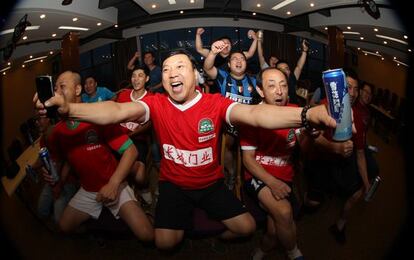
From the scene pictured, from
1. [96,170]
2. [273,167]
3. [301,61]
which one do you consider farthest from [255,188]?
[96,170]

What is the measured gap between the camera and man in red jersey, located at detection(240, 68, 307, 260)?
85cm

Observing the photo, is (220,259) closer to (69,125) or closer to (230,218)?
(230,218)

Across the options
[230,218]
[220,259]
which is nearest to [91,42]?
[230,218]

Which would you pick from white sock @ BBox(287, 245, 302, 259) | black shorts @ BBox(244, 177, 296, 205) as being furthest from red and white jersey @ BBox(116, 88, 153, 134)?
white sock @ BBox(287, 245, 302, 259)

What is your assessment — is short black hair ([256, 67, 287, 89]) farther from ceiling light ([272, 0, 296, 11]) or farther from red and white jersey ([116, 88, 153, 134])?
red and white jersey ([116, 88, 153, 134])

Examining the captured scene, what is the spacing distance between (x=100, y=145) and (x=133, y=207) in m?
0.23

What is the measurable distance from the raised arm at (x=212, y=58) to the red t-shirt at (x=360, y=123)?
42 centimetres

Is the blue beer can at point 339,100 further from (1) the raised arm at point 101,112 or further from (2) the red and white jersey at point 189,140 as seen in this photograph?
(1) the raised arm at point 101,112

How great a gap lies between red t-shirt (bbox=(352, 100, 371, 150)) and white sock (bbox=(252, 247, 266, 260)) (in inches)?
17.2

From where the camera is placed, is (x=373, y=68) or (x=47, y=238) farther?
(x=47, y=238)

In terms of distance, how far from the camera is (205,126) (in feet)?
3.17

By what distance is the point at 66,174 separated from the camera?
935mm

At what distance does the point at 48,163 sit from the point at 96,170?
0.46 feet

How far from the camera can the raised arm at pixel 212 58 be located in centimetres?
83
